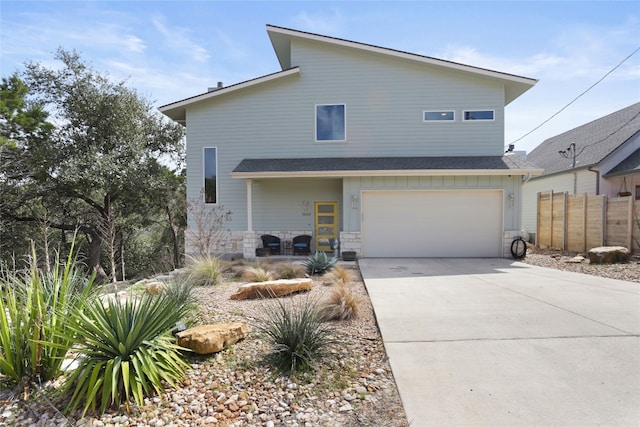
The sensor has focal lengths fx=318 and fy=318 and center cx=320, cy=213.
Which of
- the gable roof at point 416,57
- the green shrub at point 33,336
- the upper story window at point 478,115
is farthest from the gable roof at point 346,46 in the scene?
the green shrub at point 33,336

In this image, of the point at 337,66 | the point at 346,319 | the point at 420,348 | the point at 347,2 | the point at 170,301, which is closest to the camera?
the point at 170,301

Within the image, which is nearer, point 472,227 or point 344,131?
point 472,227

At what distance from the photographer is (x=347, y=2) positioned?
922 centimetres

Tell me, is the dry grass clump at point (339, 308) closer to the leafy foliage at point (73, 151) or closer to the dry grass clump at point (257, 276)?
the dry grass clump at point (257, 276)

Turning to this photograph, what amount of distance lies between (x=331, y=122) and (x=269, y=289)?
8.08 metres

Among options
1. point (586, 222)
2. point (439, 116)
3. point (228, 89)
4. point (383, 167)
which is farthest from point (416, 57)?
point (586, 222)

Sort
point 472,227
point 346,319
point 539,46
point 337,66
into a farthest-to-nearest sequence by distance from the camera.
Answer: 1. point 337,66
2. point 472,227
3. point 539,46
4. point 346,319

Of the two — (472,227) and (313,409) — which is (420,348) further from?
(472,227)

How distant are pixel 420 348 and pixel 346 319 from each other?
122 cm

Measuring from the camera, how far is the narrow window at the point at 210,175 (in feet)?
40.4

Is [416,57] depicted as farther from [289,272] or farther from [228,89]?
[289,272]

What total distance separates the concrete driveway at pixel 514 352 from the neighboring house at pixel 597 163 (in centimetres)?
1016

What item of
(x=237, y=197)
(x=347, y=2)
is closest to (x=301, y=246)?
(x=237, y=197)

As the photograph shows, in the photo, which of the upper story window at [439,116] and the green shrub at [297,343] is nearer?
the green shrub at [297,343]
